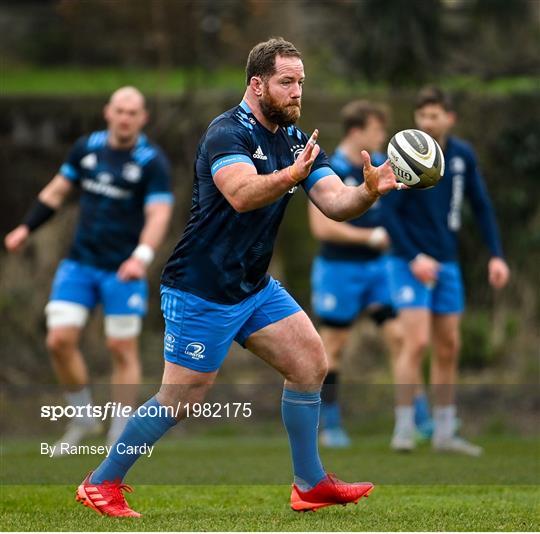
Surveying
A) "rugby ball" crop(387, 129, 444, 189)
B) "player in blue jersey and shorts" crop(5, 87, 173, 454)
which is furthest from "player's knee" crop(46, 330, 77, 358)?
"rugby ball" crop(387, 129, 444, 189)

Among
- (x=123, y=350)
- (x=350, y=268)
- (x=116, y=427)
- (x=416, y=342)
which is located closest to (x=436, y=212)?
(x=416, y=342)

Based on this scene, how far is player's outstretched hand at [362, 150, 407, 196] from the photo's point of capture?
19.4 ft

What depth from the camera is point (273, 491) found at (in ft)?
24.6

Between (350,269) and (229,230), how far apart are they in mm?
4630

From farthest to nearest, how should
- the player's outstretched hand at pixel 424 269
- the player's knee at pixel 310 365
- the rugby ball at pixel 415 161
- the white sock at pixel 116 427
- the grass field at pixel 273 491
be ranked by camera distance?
the white sock at pixel 116 427 < the player's outstretched hand at pixel 424 269 < the player's knee at pixel 310 365 < the grass field at pixel 273 491 < the rugby ball at pixel 415 161

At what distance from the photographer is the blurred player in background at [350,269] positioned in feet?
35.1

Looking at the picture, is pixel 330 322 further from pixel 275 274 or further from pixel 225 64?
pixel 225 64

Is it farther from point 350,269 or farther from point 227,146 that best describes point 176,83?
point 227,146

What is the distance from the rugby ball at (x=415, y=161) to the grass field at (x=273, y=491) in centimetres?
157

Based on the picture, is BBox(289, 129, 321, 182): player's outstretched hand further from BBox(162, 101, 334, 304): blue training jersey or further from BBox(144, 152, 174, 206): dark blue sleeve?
BBox(144, 152, 174, 206): dark blue sleeve

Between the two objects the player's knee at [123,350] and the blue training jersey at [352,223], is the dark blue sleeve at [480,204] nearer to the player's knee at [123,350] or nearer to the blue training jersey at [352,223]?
the blue training jersey at [352,223]

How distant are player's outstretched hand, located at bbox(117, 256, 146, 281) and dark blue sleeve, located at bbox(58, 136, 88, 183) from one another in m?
0.96

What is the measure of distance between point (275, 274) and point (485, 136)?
2639 millimetres

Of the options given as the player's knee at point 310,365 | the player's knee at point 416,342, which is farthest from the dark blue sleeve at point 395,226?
the player's knee at point 310,365
